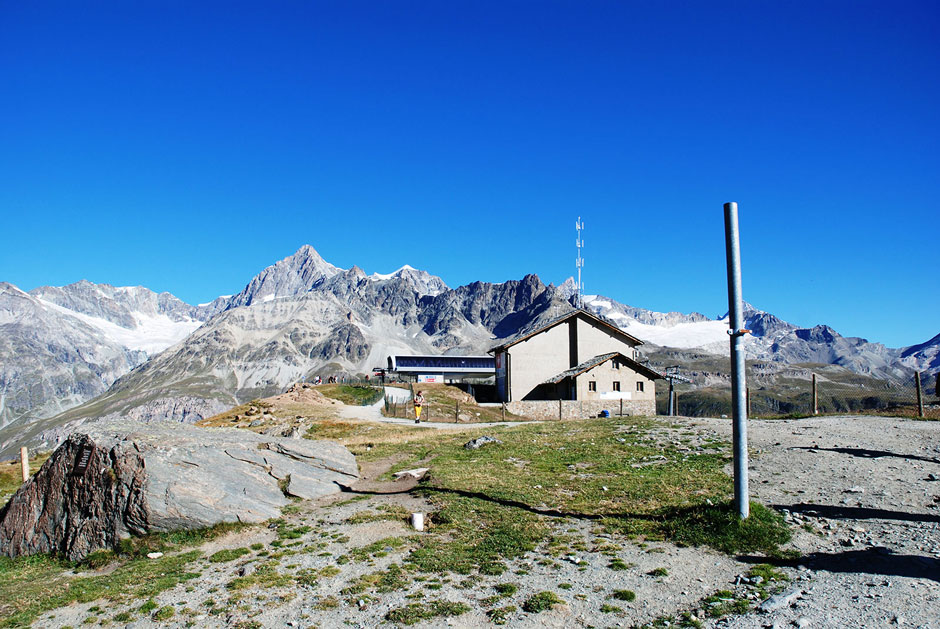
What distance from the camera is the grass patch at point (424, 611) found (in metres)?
8.19

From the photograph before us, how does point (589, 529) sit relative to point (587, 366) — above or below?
below

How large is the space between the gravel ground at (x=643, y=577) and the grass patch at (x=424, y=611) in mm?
122

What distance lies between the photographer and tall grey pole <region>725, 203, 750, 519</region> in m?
10.8

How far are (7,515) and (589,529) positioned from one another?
14.7 metres

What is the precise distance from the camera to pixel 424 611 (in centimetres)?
836

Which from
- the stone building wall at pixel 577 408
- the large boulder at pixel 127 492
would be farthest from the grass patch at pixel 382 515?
the stone building wall at pixel 577 408

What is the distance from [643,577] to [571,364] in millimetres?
59743

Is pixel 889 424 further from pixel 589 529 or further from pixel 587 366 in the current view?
pixel 587 366

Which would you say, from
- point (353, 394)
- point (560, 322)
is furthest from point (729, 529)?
point (353, 394)

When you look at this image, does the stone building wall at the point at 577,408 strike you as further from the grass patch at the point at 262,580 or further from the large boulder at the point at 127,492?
the grass patch at the point at 262,580

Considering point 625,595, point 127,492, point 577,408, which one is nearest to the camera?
point 625,595

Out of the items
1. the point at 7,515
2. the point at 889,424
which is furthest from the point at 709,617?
the point at 889,424

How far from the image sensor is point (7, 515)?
1484 cm

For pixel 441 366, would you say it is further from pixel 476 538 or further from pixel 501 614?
pixel 501 614
